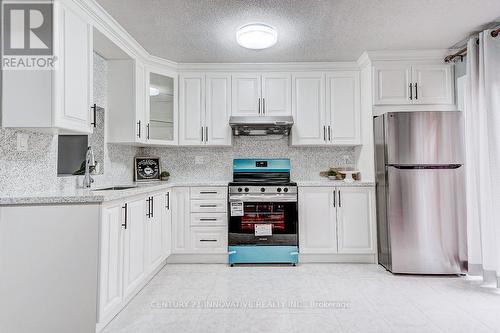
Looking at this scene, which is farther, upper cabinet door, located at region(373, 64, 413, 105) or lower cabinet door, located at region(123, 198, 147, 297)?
upper cabinet door, located at region(373, 64, 413, 105)

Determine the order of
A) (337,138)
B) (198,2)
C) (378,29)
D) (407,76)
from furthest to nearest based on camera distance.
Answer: (337,138)
(407,76)
(378,29)
(198,2)

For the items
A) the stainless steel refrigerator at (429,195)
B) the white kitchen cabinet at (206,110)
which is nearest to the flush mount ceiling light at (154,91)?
the white kitchen cabinet at (206,110)

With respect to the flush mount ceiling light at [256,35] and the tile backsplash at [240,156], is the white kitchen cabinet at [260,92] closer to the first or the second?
the tile backsplash at [240,156]

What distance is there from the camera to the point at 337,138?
12.3 ft

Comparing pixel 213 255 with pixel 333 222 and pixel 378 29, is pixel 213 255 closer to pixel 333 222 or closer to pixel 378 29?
pixel 333 222

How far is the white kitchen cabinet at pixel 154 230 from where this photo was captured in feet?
9.09

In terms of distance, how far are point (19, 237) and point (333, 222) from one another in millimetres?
2985

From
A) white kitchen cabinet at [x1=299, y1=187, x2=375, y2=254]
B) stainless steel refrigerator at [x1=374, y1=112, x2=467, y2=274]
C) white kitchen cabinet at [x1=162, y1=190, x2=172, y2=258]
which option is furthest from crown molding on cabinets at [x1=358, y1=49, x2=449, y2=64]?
white kitchen cabinet at [x1=162, y1=190, x2=172, y2=258]

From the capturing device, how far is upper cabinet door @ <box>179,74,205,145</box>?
3787 mm

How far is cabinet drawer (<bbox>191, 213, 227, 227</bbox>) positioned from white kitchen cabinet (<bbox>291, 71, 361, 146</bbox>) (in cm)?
A: 135

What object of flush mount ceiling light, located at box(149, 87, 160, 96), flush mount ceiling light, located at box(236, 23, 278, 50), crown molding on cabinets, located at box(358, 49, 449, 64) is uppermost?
crown molding on cabinets, located at box(358, 49, 449, 64)

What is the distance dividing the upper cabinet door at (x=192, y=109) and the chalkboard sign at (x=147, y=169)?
1.73ft

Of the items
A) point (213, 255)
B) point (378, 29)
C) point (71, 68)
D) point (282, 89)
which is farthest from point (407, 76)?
point (71, 68)

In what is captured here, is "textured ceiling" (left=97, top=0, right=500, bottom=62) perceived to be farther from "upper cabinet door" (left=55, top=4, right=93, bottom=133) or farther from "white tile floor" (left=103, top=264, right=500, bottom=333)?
"white tile floor" (left=103, top=264, right=500, bottom=333)
